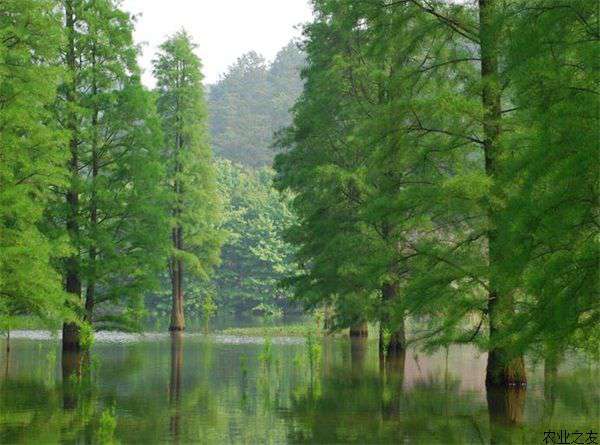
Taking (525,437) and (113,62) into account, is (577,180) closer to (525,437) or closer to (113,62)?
(525,437)

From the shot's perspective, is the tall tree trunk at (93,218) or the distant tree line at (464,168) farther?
the tall tree trunk at (93,218)

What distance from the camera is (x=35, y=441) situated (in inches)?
444

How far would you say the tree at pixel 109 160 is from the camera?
2798 cm

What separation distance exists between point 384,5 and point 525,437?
28.7 feet

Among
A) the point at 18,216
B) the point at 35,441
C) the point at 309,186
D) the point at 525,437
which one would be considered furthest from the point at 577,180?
the point at 309,186

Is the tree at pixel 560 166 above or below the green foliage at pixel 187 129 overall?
below

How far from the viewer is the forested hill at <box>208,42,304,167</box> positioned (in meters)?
118

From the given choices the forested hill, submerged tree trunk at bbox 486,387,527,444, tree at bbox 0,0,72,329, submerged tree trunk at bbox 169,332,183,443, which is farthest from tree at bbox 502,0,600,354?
the forested hill

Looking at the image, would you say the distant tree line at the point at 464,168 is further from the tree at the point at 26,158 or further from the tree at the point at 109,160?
the tree at the point at 26,158

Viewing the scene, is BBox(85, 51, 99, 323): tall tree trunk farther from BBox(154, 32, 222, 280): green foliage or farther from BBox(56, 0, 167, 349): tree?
BBox(154, 32, 222, 280): green foliage

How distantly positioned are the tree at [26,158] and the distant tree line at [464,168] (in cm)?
752

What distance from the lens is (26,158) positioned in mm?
20688

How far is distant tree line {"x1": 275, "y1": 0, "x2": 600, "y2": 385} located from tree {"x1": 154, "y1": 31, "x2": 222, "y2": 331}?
14166 mm

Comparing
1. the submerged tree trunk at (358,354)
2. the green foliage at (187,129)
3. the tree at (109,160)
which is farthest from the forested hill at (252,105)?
the tree at (109,160)
